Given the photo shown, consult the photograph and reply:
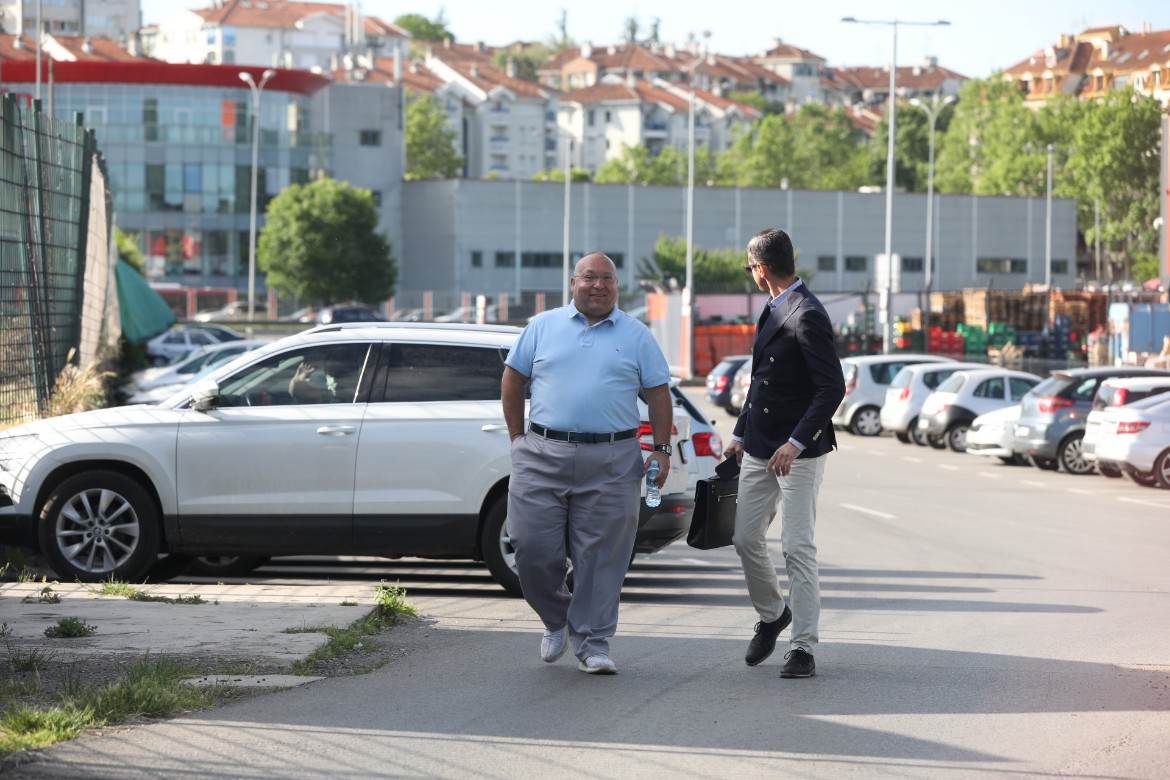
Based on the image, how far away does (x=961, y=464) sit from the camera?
28.2m

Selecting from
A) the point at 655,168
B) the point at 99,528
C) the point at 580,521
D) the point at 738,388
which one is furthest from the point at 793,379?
the point at 655,168

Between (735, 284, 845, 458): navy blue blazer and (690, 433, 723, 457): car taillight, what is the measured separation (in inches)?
162

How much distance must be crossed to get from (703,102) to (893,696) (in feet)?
586

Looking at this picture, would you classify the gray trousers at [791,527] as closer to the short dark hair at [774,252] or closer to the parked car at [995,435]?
the short dark hair at [774,252]

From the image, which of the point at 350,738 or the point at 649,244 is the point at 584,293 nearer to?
the point at 350,738

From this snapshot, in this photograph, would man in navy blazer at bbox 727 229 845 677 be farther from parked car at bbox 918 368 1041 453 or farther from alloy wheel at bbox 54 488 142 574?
parked car at bbox 918 368 1041 453

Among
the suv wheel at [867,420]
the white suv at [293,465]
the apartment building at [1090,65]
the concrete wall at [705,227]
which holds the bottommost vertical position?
the suv wheel at [867,420]

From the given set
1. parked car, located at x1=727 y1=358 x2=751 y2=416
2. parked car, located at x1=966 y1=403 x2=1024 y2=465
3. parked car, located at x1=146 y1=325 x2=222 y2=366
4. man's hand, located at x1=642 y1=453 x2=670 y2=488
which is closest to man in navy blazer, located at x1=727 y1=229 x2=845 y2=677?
man's hand, located at x1=642 y1=453 x2=670 y2=488

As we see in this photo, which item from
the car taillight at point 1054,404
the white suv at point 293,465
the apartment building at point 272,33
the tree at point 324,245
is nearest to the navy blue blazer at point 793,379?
the white suv at point 293,465

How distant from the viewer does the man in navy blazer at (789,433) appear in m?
8.34

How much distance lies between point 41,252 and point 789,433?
1193 centimetres

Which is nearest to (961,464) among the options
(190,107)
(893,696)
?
(893,696)

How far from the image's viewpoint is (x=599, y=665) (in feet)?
27.7

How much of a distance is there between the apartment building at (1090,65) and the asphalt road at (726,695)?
133 metres
